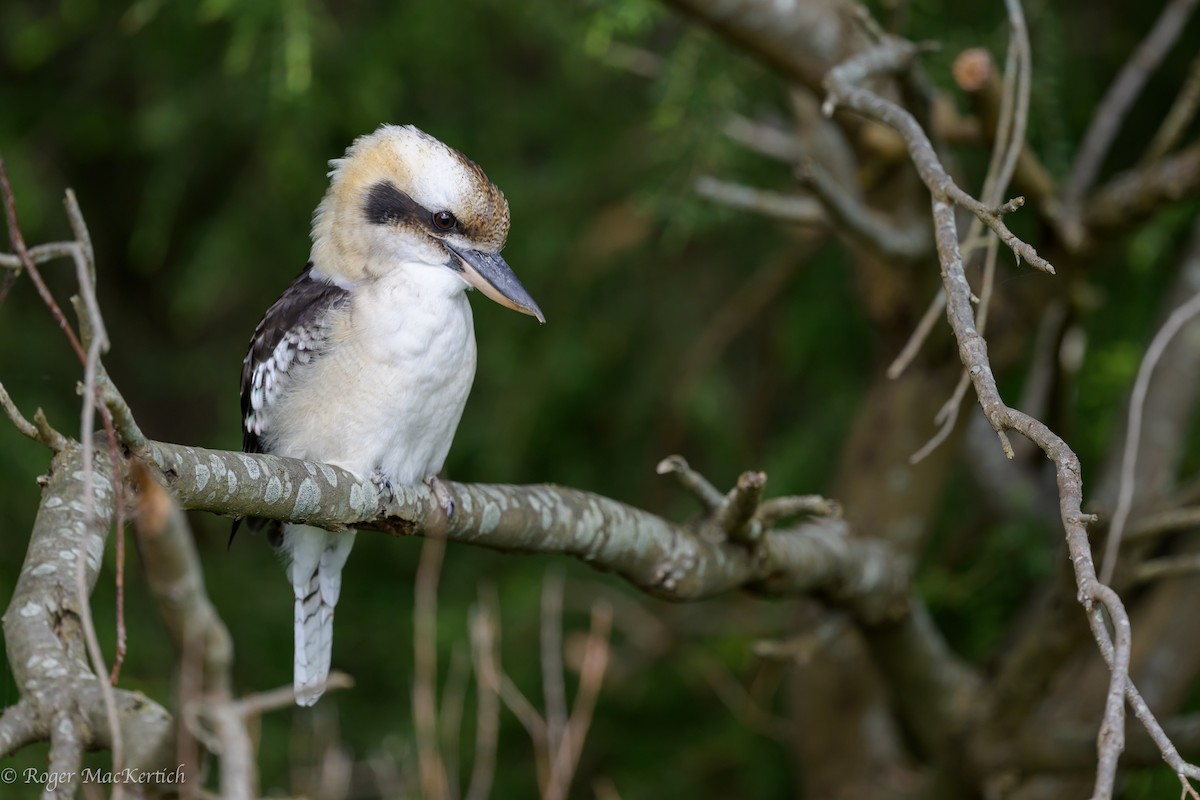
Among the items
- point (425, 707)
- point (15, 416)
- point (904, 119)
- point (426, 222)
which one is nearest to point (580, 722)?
point (425, 707)

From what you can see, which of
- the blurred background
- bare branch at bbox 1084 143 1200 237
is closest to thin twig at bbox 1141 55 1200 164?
bare branch at bbox 1084 143 1200 237

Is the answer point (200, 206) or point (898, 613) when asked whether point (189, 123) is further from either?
point (898, 613)

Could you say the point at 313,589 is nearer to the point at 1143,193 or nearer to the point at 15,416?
the point at 15,416

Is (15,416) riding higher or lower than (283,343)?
lower

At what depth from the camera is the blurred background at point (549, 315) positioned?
4.16 m

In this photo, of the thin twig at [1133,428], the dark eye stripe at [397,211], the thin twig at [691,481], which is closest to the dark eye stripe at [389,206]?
the dark eye stripe at [397,211]

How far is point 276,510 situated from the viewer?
6.59ft

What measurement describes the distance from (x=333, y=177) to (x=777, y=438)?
8.18ft

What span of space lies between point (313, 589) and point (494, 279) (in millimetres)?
911

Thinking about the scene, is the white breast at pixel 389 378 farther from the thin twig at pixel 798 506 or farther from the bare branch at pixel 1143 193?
the bare branch at pixel 1143 193

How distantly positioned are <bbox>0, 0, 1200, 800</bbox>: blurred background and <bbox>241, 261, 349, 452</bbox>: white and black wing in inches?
50.2

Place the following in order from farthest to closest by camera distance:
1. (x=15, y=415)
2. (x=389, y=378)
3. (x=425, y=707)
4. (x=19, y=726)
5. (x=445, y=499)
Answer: (x=425, y=707) → (x=389, y=378) → (x=445, y=499) → (x=15, y=415) → (x=19, y=726)

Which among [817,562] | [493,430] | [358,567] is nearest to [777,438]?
[493,430]

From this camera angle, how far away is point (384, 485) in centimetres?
250
